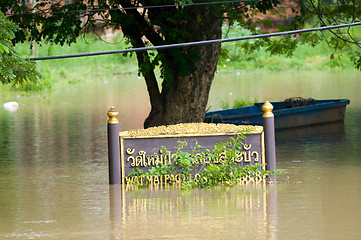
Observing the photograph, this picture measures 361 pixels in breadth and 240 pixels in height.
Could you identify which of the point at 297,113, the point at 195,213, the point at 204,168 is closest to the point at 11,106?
the point at 297,113

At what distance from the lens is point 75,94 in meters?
38.9

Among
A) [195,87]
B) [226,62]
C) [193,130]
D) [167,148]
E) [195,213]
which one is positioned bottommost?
[195,213]

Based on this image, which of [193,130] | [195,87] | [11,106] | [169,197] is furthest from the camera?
[11,106]

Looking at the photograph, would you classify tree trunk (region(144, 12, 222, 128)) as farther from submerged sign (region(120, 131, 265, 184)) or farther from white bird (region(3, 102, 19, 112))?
white bird (region(3, 102, 19, 112))

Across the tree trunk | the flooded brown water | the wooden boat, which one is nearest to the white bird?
the flooded brown water

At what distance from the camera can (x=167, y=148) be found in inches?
491

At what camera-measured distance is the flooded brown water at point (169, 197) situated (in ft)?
31.2

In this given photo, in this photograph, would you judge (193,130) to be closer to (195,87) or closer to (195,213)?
(195,213)

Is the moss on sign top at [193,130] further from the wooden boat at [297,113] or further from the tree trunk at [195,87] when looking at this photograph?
the wooden boat at [297,113]

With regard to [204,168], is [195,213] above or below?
below

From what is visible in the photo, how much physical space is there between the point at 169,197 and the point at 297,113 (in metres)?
10.9

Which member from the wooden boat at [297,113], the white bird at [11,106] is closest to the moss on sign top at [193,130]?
the wooden boat at [297,113]

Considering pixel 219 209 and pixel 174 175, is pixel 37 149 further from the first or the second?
pixel 219 209

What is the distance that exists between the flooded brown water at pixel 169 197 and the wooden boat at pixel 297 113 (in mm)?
424
